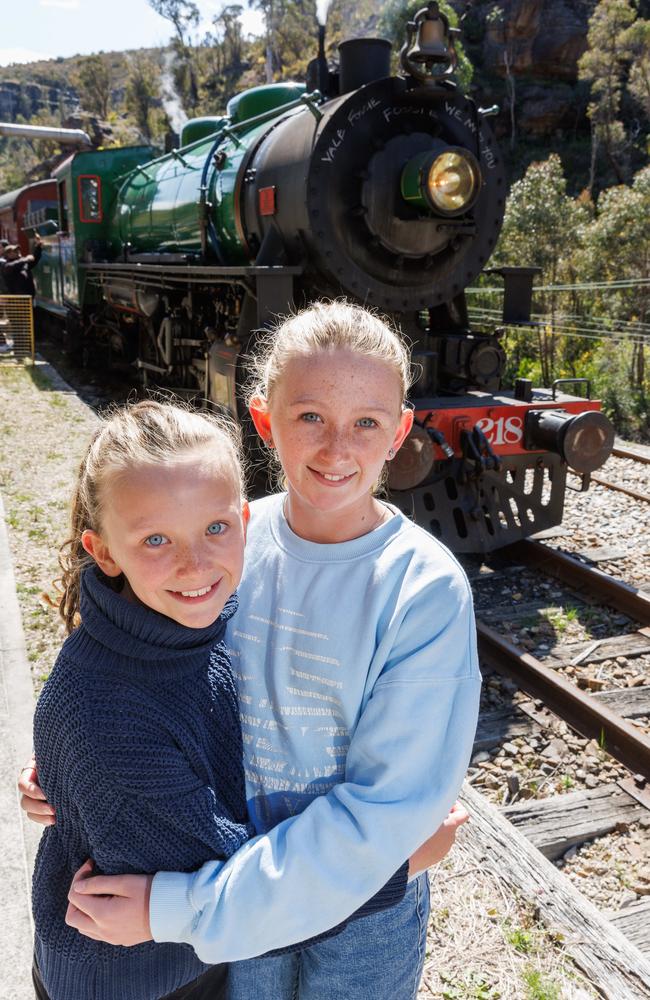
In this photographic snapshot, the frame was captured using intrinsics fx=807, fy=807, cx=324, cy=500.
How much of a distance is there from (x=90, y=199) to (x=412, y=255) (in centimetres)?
701

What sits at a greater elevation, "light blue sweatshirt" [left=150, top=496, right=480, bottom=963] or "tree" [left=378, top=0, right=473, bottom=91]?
"tree" [left=378, top=0, right=473, bottom=91]

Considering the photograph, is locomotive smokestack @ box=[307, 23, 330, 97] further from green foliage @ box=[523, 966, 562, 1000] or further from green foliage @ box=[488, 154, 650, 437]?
green foliage @ box=[488, 154, 650, 437]

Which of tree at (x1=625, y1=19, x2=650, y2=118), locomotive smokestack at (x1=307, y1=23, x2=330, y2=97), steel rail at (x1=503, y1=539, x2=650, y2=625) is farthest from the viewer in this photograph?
tree at (x1=625, y1=19, x2=650, y2=118)

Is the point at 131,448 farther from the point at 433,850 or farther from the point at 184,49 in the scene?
the point at 184,49

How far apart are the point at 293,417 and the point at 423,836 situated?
0.68 metres

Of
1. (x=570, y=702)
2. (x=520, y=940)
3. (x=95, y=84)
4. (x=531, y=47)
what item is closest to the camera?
(x=520, y=940)

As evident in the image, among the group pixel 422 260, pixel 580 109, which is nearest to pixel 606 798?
pixel 422 260

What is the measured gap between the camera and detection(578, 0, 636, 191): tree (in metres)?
35.3

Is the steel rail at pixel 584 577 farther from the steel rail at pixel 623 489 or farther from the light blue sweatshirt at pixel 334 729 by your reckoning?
the light blue sweatshirt at pixel 334 729

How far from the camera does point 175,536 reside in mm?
1205

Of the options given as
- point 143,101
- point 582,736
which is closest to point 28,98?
point 143,101

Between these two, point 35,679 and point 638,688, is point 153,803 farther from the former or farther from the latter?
point 638,688

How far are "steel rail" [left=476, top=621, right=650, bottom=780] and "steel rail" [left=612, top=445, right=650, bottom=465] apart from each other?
4148 millimetres

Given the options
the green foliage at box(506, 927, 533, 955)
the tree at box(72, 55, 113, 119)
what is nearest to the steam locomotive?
the green foliage at box(506, 927, 533, 955)
